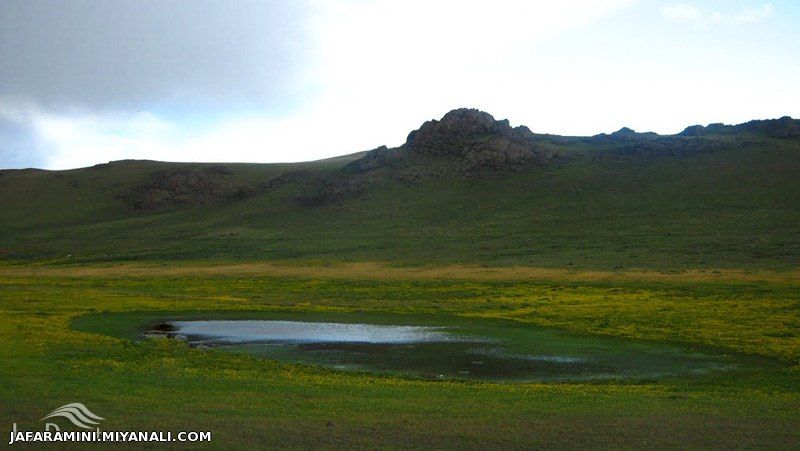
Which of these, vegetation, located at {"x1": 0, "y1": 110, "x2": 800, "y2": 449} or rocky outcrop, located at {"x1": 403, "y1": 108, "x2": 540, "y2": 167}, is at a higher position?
rocky outcrop, located at {"x1": 403, "y1": 108, "x2": 540, "y2": 167}

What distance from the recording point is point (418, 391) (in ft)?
71.1

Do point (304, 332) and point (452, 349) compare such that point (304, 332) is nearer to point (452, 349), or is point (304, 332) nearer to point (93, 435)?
point (452, 349)

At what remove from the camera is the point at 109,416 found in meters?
16.3

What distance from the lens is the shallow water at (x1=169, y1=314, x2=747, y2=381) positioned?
92.3 feet

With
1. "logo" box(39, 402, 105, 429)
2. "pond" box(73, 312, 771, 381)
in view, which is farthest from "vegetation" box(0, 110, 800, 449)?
"pond" box(73, 312, 771, 381)

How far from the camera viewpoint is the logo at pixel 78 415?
50.2 ft

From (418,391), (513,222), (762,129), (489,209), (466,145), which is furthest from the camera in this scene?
(466,145)

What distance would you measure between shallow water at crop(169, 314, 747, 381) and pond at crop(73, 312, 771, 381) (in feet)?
0.15

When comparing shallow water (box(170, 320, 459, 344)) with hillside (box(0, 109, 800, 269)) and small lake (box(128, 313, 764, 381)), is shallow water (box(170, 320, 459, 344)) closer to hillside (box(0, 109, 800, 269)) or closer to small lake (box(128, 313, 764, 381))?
small lake (box(128, 313, 764, 381))

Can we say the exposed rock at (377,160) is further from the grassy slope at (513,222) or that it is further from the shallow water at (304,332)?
the shallow water at (304,332)

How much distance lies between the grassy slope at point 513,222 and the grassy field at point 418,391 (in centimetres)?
4253

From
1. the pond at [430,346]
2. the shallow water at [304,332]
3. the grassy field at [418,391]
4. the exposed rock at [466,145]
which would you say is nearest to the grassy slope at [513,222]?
the exposed rock at [466,145]

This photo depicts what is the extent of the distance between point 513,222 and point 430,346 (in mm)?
95748

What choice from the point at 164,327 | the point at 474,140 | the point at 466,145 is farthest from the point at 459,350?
the point at 474,140
